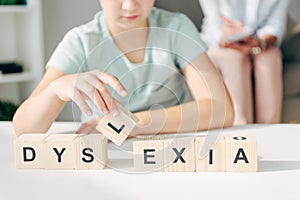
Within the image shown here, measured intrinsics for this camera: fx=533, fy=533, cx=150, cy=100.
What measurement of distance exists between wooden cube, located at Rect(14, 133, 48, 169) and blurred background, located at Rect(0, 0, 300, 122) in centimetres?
172

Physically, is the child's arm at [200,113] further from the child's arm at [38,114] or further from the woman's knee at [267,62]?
the woman's knee at [267,62]

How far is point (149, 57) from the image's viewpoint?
1280mm

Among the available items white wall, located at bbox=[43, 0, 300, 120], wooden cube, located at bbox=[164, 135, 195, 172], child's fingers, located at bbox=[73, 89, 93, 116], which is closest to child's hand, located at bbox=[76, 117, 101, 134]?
child's fingers, located at bbox=[73, 89, 93, 116]

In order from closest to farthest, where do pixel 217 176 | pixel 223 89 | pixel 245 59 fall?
pixel 217 176, pixel 223 89, pixel 245 59

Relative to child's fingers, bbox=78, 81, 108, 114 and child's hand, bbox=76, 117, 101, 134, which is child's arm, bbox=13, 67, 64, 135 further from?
child's fingers, bbox=78, 81, 108, 114

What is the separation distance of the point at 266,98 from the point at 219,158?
1.83 m

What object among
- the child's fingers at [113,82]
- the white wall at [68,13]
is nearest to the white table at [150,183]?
the child's fingers at [113,82]

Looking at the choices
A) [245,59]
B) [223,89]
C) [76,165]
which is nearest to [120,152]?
[76,165]

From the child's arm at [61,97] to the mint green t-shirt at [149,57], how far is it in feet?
0.24

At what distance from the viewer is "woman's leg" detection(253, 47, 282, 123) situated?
253 cm

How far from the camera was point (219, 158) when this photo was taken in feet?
2.60

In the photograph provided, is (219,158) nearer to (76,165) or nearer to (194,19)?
(76,165)

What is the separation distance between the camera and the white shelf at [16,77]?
249 cm

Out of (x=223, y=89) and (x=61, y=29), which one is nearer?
(x=223, y=89)
